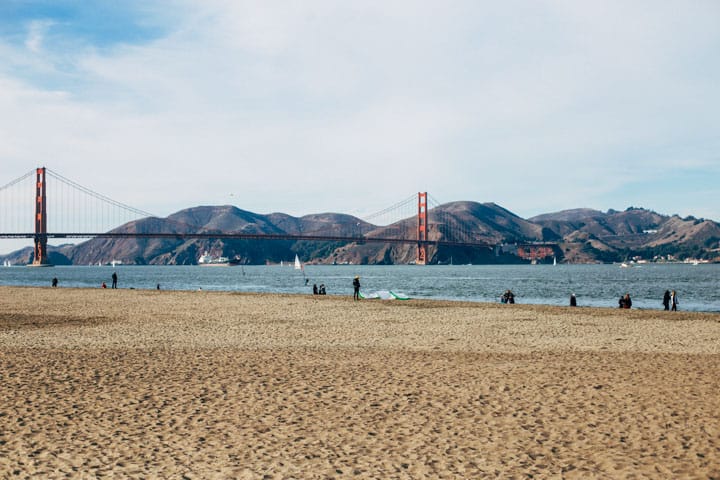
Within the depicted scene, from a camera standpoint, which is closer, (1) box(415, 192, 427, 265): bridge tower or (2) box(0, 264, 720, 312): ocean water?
(2) box(0, 264, 720, 312): ocean water

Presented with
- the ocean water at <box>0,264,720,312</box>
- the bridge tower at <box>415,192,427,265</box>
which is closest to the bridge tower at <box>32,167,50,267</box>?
the ocean water at <box>0,264,720,312</box>

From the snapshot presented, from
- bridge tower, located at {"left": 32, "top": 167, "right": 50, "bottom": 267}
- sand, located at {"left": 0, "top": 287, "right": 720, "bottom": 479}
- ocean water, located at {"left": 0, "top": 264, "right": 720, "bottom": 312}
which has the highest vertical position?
bridge tower, located at {"left": 32, "top": 167, "right": 50, "bottom": 267}

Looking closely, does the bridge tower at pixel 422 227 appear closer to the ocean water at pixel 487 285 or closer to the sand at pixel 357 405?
the ocean water at pixel 487 285

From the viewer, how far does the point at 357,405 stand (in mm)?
8484

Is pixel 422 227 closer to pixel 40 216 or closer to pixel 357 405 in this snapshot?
pixel 40 216

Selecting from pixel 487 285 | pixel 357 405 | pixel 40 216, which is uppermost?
pixel 40 216

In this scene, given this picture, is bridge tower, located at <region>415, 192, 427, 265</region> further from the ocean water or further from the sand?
the sand

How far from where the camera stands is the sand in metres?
6.10

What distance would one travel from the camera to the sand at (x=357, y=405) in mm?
6098

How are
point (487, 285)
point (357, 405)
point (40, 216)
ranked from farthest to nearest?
1. point (40, 216)
2. point (487, 285)
3. point (357, 405)

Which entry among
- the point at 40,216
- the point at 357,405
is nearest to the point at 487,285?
the point at 357,405

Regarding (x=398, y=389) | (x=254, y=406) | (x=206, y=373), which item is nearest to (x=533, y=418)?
(x=398, y=389)

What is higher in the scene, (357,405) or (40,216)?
(40,216)

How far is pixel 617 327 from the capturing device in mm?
19922
